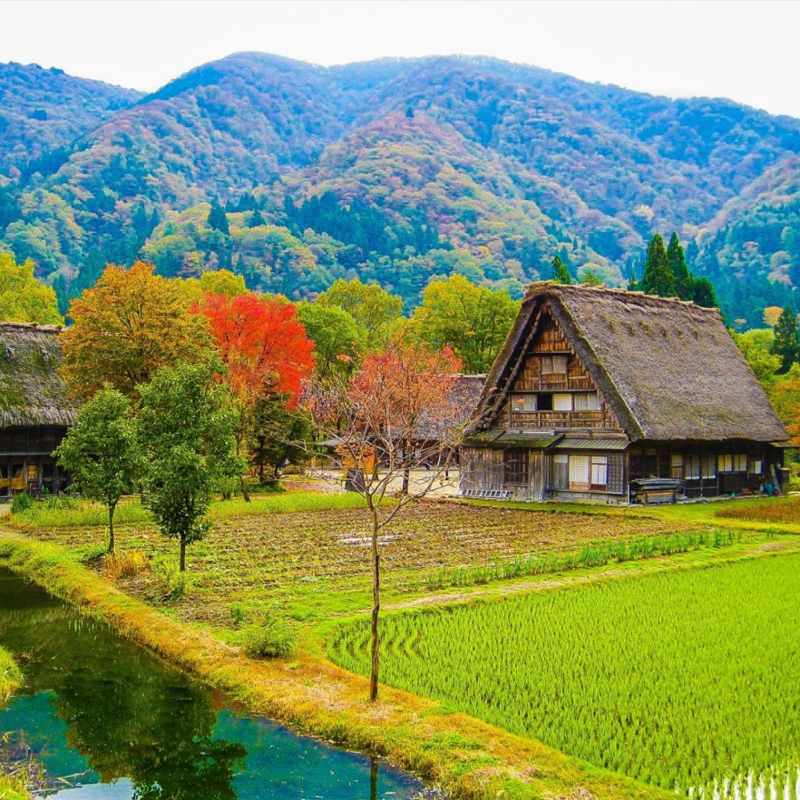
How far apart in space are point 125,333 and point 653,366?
2156 centimetres

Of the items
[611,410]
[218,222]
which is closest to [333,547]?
[611,410]

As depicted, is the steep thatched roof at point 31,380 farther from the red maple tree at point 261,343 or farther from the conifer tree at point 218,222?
the conifer tree at point 218,222

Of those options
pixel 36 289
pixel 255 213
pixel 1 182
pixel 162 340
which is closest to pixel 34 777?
→ pixel 162 340

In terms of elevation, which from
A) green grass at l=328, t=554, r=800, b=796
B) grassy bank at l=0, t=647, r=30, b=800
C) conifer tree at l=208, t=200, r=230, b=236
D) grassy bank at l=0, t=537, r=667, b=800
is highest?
conifer tree at l=208, t=200, r=230, b=236

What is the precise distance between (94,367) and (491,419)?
17166 millimetres

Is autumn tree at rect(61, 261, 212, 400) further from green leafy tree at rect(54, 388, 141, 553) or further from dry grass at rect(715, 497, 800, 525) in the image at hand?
dry grass at rect(715, 497, 800, 525)

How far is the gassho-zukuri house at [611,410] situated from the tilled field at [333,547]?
3.96 meters

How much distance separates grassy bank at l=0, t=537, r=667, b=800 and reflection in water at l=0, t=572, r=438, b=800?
0.94 ft

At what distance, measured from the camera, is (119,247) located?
411ft

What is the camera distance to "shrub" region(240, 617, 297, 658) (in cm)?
1347

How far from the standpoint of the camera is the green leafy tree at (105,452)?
22.4 metres

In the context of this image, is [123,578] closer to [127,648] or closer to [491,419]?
[127,648]

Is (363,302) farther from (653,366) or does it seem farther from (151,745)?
(151,745)

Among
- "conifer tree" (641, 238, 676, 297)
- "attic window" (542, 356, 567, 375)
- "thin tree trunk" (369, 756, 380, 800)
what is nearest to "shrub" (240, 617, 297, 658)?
"thin tree trunk" (369, 756, 380, 800)
